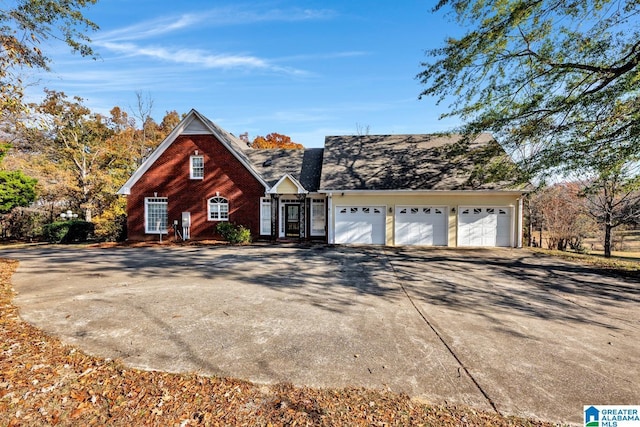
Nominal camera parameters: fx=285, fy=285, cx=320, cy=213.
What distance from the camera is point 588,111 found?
929cm

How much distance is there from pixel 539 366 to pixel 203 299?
596 cm

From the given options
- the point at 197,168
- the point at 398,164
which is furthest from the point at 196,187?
the point at 398,164

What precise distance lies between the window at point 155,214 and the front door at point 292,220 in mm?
7268

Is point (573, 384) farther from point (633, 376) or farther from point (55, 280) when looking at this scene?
point (55, 280)

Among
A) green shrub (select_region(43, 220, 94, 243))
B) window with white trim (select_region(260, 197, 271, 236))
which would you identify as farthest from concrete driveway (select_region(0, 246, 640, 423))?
green shrub (select_region(43, 220, 94, 243))

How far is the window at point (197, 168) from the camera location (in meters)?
17.2

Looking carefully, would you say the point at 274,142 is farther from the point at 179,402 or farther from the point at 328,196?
the point at 179,402

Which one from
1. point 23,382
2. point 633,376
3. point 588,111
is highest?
point 588,111

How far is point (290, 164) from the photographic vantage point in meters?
19.5

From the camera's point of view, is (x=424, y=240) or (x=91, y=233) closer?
(x=424, y=240)

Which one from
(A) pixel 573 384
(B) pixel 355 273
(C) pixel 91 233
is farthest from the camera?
(C) pixel 91 233

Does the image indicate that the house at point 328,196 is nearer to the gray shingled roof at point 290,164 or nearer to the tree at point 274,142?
the gray shingled roof at point 290,164

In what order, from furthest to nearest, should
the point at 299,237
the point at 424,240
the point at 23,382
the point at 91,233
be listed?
the point at 91,233, the point at 299,237, the point at 424,240, the point at 23,382

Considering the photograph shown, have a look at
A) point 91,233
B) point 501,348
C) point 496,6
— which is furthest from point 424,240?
point 91,233
